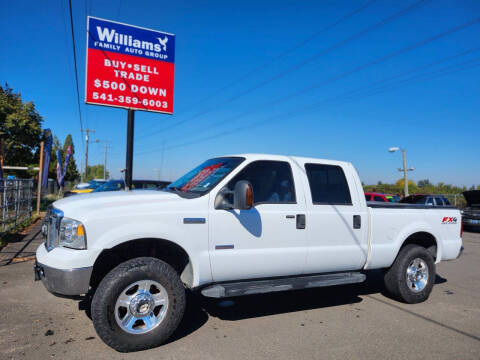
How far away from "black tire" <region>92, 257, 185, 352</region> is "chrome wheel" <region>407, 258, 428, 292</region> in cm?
354

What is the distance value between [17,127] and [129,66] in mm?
18207

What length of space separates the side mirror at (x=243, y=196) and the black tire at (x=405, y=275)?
282 centimetres

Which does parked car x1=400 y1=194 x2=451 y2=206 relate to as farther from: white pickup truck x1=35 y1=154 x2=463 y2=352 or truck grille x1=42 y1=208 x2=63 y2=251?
truck grille x1=42 y1=208 x2=63 y2=251

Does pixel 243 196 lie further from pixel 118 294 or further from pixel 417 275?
Result: pixel 417 275

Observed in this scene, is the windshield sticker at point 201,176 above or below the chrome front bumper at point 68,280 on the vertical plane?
above

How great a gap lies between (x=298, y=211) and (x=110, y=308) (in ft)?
7.80

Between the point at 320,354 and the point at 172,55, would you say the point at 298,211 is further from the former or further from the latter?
the point at 172,55

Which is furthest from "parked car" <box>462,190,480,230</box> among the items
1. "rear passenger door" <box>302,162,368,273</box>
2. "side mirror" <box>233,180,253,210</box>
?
"side mirror" <box>233,180,253,210</box>

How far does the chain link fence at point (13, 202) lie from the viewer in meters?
9.79

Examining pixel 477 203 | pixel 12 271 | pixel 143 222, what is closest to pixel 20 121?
pixel 12 271

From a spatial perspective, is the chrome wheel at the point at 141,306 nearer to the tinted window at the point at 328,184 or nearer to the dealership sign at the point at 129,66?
the tinted window at the point at 328,184

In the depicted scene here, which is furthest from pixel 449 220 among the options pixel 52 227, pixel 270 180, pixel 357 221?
pixel 52 227

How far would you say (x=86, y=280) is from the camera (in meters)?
3.44

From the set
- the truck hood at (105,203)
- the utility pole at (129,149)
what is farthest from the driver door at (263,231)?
the utility pole at (129,149)
